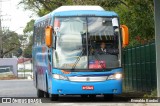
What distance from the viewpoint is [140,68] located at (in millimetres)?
25719

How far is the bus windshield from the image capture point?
748 inches

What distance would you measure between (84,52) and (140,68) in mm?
7212

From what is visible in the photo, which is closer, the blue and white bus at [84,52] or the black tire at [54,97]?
the blue and white bus at [84,52]

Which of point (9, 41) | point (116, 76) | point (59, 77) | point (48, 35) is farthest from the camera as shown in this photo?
point (9, 41)

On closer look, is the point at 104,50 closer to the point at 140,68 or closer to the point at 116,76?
the point at 116,76

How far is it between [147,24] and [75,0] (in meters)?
6.12

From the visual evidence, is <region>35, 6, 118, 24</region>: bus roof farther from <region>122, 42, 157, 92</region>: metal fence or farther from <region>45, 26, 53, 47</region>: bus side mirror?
<region>122, 42, 157, 92</region>: metal fence

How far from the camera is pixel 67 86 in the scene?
18.8 meters

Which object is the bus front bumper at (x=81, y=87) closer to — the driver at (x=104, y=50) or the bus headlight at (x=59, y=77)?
the bus headlight at (x=59, y=77)

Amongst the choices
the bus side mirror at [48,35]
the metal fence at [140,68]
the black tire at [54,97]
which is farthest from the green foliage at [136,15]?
the bus side mirror at [48,35]

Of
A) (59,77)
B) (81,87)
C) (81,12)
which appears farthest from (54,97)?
(81,12)

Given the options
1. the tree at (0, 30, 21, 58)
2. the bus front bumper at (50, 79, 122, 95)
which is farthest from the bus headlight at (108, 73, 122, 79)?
the tree at (0, 30, 21, 58)

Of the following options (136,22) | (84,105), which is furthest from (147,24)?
(84,105)

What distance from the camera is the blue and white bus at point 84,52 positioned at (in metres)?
18.8
